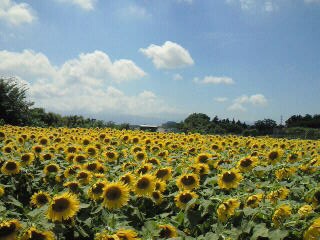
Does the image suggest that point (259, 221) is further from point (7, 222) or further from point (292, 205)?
point (7, 222)

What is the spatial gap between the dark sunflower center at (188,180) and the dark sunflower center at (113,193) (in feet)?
2.63

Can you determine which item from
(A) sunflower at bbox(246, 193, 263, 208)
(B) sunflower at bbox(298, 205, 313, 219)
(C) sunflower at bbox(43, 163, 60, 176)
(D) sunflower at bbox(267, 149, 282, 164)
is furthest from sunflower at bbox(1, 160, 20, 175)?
(B) sunflower at bbox(298, 205, 313, 219)

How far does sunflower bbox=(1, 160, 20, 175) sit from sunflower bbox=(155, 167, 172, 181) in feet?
6.16

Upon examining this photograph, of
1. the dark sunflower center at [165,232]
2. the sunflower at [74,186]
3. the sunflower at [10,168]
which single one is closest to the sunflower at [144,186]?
the sunflower at [74,186]

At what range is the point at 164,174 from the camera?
16.1ft

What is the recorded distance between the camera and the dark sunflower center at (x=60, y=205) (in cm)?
360

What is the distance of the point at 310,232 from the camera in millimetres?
2799

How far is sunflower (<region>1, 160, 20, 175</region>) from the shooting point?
5.46m

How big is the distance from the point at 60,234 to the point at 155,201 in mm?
1255

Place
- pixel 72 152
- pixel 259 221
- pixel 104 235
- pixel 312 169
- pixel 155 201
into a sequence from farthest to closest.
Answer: pixel 72 152 → pixel 312 169 → pixel 155 201 → pixel 259 221 → pixel 104 235

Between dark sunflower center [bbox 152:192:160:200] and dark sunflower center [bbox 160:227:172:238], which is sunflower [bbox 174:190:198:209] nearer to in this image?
dark sunflower center [bbox 152:192:160:200]

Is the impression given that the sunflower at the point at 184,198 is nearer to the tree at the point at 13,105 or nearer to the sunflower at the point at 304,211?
the sunflower at the point at 304,211

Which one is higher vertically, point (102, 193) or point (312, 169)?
point (312, 169)

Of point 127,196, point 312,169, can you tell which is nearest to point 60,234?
point 127,196
